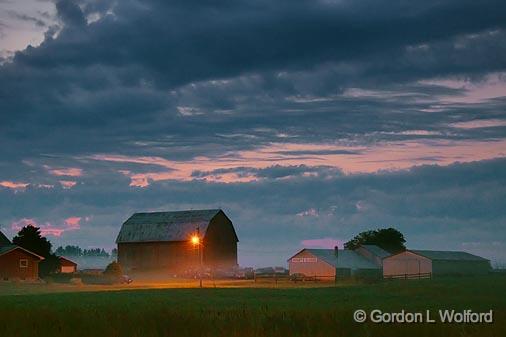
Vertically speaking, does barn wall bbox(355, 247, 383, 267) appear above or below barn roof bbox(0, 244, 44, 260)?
below

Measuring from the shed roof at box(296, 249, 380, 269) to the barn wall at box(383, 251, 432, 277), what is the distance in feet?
8.09

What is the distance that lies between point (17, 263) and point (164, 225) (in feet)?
133

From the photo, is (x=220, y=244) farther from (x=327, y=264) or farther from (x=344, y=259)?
(x=344, y=259)

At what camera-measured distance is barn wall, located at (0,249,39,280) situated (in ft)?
→ 323

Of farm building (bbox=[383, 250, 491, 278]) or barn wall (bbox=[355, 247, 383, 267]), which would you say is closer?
farm building (bbox=[383, 250, 491, 278])

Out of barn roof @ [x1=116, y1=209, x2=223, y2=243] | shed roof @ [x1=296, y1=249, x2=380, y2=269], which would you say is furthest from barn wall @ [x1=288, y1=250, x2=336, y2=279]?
barn roof @ [x1=116, y1=209, x2=223, y2=243]

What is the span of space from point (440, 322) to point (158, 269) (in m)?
113

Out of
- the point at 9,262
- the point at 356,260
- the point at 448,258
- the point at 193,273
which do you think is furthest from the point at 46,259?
the point at 448,258

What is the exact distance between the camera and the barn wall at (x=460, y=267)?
463 feet

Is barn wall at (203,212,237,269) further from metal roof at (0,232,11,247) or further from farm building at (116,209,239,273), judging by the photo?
metal roof at (0,232,11,247)

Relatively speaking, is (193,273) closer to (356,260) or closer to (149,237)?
(149,237)

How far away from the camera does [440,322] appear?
2173 centimetres

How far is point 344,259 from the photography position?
135 meters
